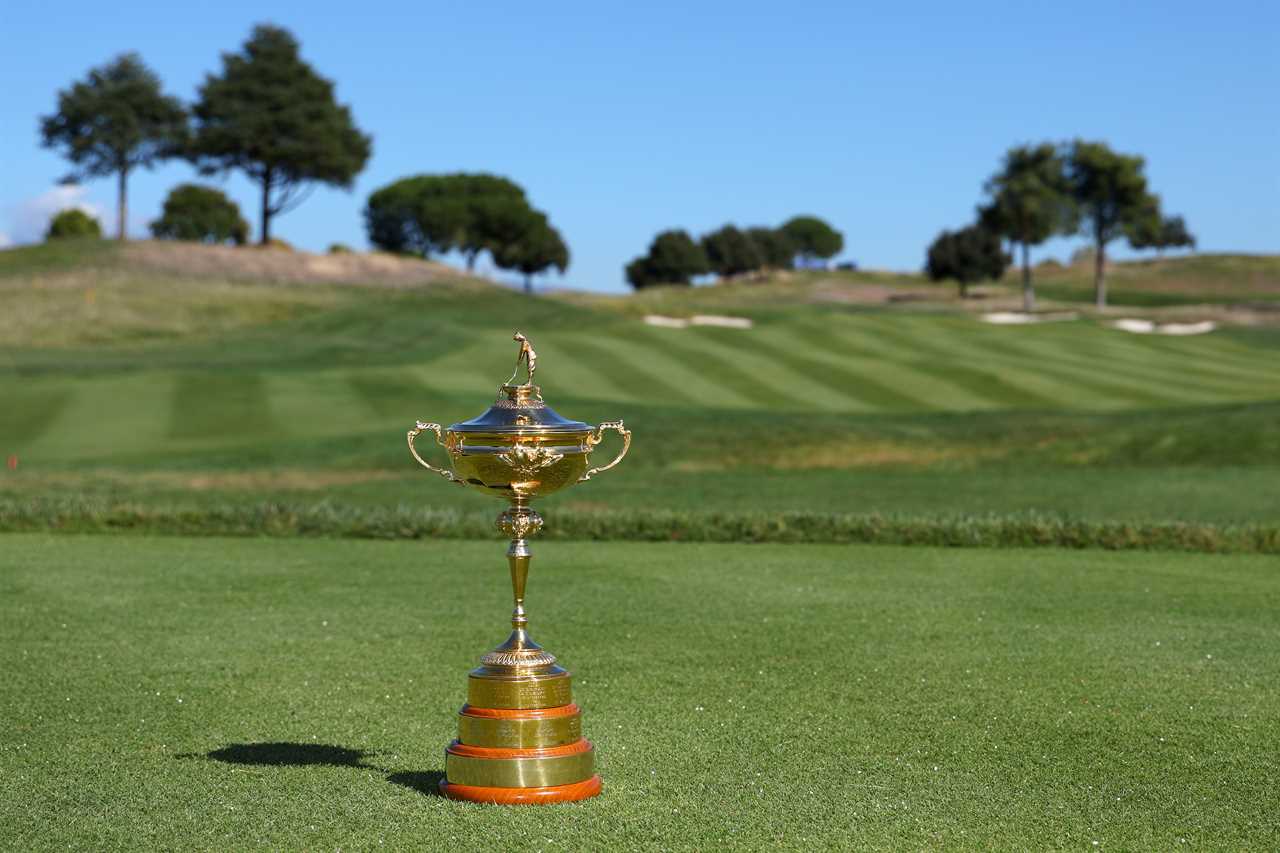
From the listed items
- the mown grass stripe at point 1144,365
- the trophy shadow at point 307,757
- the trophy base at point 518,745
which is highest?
the mown grass stripe at point 1144,365

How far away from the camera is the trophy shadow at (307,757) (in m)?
8.09

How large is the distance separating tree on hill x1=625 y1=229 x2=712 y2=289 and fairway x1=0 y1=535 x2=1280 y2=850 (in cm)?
15968

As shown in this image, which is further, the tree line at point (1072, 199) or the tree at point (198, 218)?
the tree at point (198, 218)

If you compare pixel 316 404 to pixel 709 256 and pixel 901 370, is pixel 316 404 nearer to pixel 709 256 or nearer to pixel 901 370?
pixel 901 370

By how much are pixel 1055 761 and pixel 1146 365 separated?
42.0 meters

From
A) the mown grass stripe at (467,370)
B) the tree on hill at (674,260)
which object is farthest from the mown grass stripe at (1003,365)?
the tree on hill at (674,260)

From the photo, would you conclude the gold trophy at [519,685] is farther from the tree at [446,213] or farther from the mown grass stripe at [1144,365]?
the tree at [446,213]

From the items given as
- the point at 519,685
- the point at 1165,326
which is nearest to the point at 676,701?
the point at 519,685

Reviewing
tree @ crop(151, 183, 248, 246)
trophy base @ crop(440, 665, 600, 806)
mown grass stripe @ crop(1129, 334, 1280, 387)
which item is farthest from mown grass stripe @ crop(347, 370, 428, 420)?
tree @ crop(151, 183, 248, 246)

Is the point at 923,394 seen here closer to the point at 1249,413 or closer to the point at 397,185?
the point at 1249,413

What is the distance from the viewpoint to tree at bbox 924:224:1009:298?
115 m

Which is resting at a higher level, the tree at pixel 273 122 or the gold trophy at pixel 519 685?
the tree at pixel 273 122

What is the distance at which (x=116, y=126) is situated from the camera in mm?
92250

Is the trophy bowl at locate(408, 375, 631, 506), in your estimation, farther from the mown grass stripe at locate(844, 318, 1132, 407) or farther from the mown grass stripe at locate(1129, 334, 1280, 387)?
the mown grass stripe at locate(1129, 334, 1280, 387)
